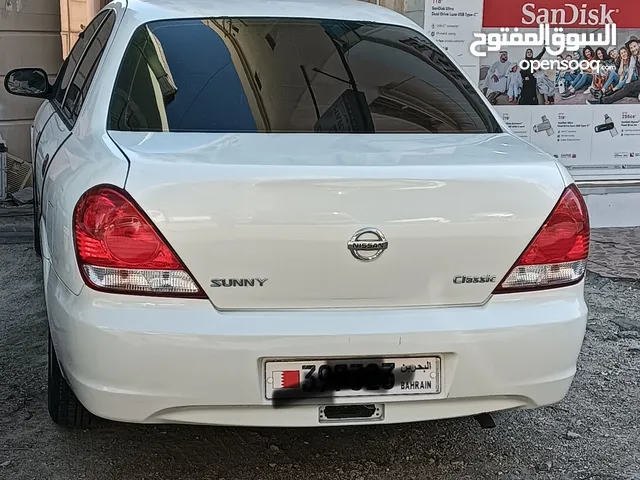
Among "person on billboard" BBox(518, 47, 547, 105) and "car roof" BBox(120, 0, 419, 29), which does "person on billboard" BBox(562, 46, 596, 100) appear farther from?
"car roof" BBox(120, 0, 419, 29)

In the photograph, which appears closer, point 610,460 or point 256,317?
point 256,317

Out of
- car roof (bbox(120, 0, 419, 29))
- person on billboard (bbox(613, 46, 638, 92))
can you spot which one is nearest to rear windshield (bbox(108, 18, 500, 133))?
car roof (bbox(120, 0, 419, 29))

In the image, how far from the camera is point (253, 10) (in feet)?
11.6

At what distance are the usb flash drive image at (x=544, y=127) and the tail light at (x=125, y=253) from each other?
4996 millimetres

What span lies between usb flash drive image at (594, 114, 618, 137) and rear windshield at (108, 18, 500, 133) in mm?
3720

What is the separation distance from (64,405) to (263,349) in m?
1.09

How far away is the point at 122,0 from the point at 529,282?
2325 millimetres

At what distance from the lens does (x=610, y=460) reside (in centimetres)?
320

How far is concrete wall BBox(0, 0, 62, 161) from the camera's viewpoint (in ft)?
25.2

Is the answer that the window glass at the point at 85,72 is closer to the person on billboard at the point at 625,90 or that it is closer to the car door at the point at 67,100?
the car door at the point at 67,100

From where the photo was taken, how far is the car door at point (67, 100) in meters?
3.38

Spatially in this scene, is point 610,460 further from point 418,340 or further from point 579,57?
point 579,57

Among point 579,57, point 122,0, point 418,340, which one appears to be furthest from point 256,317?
point 579,57

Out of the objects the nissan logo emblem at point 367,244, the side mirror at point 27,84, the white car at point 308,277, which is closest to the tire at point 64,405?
the white car at point 308,277
